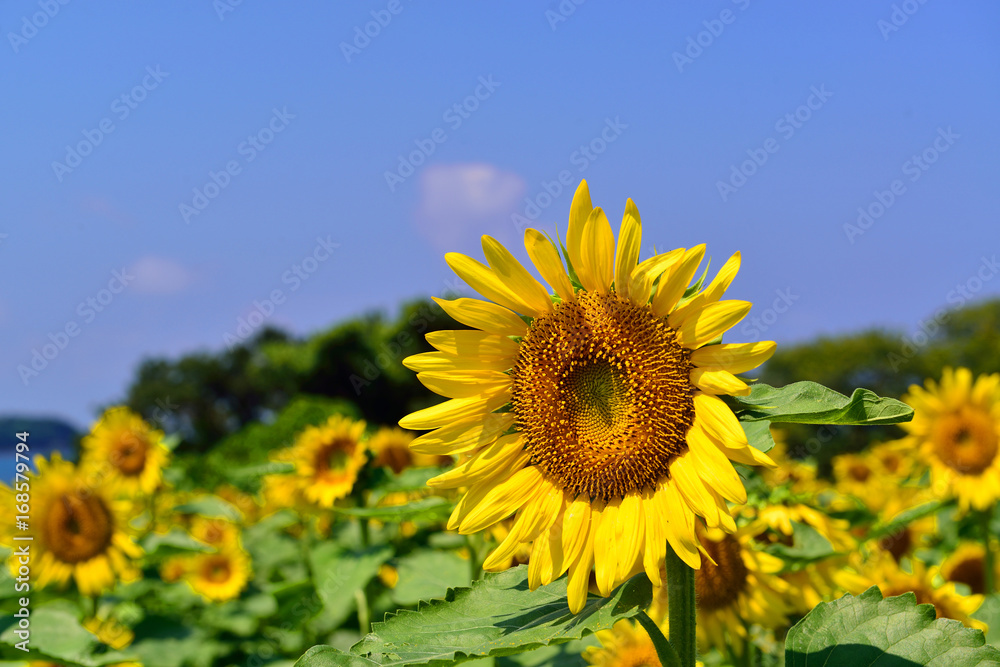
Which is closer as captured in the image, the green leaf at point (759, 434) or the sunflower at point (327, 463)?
the green leaf at point (759, 434)

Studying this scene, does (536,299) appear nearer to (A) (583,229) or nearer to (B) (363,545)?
(A) (583,229)

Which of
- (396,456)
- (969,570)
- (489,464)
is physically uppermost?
(396,456)

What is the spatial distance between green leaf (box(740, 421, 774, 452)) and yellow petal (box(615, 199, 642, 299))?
41 cm

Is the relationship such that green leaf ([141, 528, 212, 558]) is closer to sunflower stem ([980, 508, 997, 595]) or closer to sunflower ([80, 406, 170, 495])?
sunflower ([80, 406, 170, 495])

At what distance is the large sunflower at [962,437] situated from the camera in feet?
15.5

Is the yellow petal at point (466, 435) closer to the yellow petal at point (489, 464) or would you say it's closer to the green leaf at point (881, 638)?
the yellow petal at point (489, 464)

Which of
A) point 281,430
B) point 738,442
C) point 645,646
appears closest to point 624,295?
point 738,442

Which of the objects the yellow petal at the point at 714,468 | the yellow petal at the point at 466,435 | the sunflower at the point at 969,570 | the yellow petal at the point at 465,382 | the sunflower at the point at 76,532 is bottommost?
the sunflower at the point at 969,570

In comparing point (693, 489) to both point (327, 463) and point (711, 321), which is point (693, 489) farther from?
point (327, 463)

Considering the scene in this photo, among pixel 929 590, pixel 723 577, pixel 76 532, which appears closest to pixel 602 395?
pixel 723 577

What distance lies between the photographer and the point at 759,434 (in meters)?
1.66

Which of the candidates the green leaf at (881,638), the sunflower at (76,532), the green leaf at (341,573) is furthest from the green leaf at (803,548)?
the sunflower at (76,532)

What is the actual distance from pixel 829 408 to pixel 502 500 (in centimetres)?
78

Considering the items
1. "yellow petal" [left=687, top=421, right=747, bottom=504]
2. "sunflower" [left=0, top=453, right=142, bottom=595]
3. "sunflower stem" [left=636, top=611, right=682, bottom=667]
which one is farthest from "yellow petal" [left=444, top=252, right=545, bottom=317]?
"sunflower" [left=0, top=453, right=142, bottom=595]
